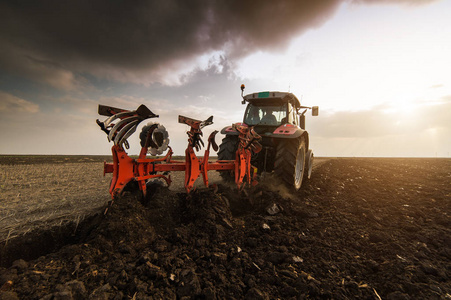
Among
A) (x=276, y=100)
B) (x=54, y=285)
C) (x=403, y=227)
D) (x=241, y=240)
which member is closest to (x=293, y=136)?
(x=276, y=100)

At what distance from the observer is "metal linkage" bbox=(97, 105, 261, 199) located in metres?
2.59

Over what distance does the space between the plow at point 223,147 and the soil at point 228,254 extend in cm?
36

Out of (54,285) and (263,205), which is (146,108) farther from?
(263,205)

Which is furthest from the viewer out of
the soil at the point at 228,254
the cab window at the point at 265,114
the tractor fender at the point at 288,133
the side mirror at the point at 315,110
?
the side mirror at the point at 315,110

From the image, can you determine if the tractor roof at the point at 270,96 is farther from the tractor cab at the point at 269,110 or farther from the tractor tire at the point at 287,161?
the tractor tire at the point at 287,161

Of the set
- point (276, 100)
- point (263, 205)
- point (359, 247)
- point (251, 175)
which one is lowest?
point (359, 247)

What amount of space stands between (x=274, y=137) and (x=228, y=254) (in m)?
3.03

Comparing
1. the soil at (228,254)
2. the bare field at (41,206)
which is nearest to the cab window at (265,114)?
the soil at (228,254)

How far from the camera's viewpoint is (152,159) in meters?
3.23

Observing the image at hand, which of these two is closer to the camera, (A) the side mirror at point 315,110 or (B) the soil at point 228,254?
(B) the soil at point 228,254

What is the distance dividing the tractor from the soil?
962 millimetres

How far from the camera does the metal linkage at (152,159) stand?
8.48 ft

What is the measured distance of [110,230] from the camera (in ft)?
7.07

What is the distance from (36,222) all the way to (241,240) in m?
2.64
